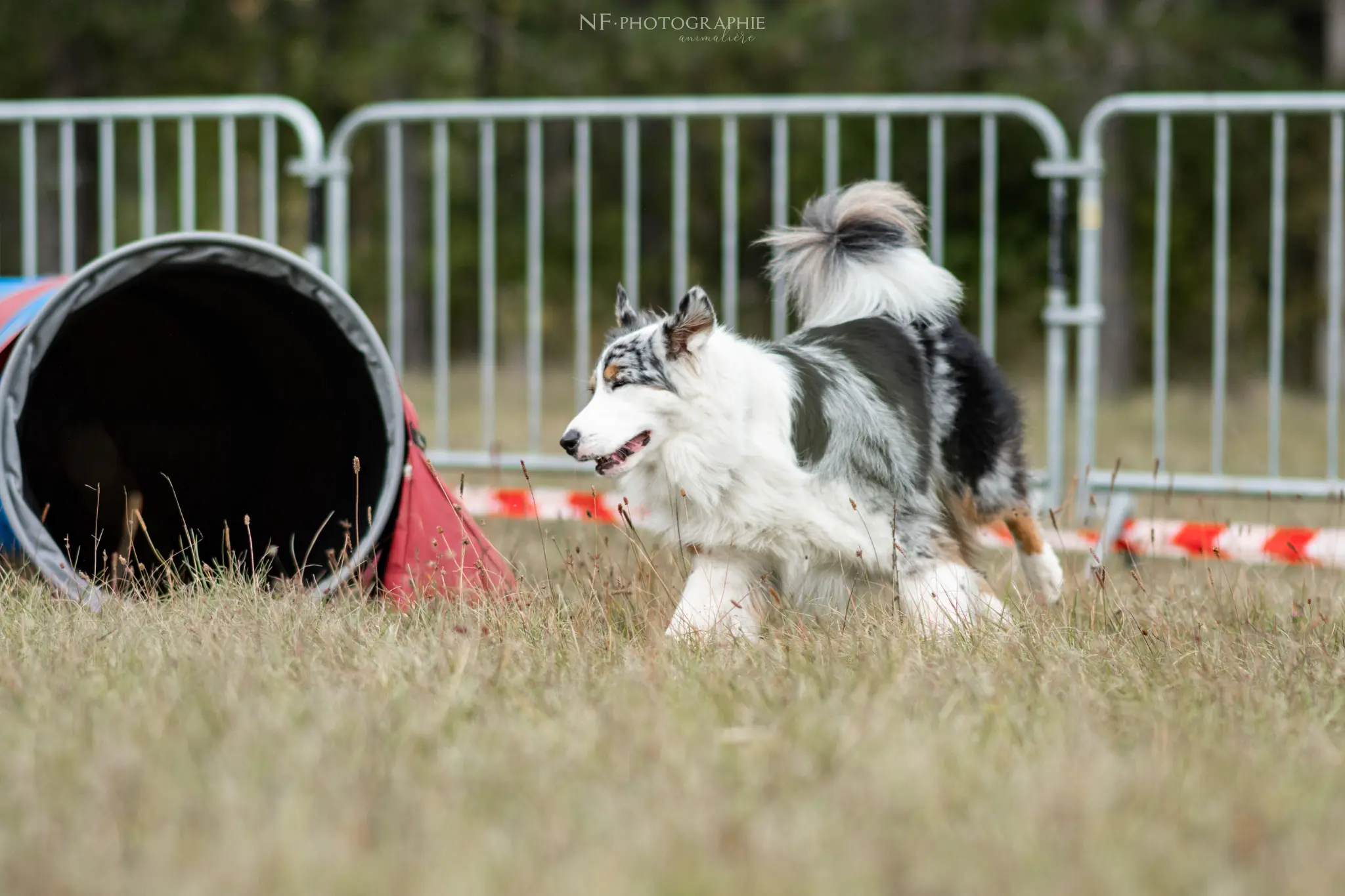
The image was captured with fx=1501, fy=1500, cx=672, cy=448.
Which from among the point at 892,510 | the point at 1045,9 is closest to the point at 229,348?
the point at 892,510

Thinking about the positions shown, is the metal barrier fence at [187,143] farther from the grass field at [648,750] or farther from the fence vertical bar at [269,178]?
the grass field at [648,750]

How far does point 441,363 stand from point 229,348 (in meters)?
1.42

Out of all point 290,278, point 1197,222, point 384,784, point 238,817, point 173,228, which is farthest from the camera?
point 173,228

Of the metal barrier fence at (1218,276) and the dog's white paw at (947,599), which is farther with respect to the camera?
the metal barrier fence at (1218,276)

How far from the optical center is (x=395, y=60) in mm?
14234

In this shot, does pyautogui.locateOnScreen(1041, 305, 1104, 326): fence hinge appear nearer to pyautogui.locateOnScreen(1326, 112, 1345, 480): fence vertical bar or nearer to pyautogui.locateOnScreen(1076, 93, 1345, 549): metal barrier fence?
pyautogui.locateOnScreen(1076, 93, 1345, 549): metal barrier fence

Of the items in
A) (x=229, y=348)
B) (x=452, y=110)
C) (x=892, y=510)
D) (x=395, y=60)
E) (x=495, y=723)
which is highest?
(x=395, y=60)

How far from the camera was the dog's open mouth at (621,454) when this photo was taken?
355 centimetres

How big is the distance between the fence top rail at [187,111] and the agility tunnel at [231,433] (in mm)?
1206

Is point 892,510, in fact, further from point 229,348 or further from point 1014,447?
point 229,348

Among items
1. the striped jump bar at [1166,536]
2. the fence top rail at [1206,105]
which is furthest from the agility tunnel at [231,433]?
the fence top rail at [1206,105]

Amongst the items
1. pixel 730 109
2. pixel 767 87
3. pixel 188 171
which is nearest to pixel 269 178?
pixel 188 171

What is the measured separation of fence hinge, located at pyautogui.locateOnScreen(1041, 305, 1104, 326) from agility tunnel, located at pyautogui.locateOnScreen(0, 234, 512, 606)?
2.74 meters

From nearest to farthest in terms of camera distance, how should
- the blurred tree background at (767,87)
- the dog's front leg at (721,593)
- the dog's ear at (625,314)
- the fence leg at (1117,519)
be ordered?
the dog's front leg at (721,593) → the dog's ear at (625,314) → the fence leg at (1117,519) → the blurred tree background at (767,87)
